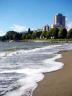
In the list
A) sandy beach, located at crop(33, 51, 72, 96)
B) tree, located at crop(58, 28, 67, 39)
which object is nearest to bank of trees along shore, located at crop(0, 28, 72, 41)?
tree, located at crop(58, 28, 67, 39)

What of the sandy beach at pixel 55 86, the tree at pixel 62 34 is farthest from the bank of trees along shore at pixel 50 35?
the sandy beach at pixel 55 86

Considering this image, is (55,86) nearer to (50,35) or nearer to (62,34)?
(62,34)

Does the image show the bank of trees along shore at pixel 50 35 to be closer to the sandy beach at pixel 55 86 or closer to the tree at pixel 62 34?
the tree at pixel 62 34

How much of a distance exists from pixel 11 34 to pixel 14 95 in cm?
18330

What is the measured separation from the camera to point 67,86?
282 inches

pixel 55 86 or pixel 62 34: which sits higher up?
pixel 62 34

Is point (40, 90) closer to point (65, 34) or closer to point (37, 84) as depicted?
point (37, 84)

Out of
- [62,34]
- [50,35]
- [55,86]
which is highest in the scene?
[62,34]

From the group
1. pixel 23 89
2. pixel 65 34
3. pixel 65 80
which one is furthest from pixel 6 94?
pixel 65 34

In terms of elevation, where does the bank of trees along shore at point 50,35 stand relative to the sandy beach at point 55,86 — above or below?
above

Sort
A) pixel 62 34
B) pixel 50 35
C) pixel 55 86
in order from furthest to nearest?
pixel 50 35 < pixel 62 34 < pixel 55 86

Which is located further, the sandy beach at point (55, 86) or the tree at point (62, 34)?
the tree at point (62, 34)

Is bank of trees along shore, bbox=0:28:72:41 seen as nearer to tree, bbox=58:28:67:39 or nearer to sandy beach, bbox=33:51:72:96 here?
tree, bbox=58:28:67:39

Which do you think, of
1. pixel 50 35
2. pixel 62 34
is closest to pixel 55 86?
pixel 62 34
